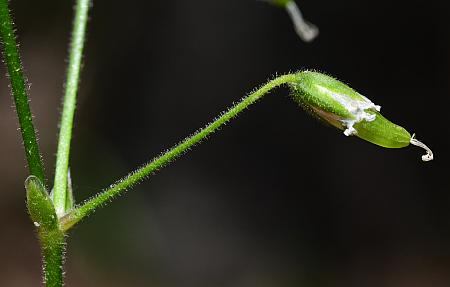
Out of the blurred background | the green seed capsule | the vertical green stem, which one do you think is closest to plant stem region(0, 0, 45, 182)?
the vertical green stem

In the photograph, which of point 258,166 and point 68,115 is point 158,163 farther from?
point 258,166

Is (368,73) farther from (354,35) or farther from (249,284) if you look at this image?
(249,284)

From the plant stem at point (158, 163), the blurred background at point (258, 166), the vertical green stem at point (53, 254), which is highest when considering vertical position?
the plant stem at point (158, 163)

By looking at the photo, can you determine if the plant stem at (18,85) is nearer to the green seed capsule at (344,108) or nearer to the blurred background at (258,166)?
the green seed capsule at (344,108)

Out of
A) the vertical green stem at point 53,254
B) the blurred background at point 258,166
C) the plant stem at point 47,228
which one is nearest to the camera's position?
the plant stem at point 47,228

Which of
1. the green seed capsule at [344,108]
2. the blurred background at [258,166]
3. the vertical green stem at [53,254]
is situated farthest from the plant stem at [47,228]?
the blurred background at [258,166]

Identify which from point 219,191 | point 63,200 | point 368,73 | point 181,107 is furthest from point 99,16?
point 63,200
